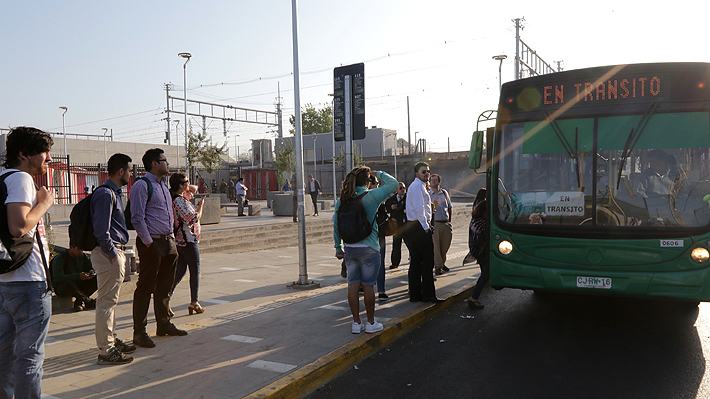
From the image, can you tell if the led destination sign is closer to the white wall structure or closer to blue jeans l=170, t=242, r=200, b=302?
blue jeans l=170, t=242, r=200, b=302

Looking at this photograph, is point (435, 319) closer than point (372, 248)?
No

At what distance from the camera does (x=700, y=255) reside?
5.15 meters

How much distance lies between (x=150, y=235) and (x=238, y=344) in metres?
1.37

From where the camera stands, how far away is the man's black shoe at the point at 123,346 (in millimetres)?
4660

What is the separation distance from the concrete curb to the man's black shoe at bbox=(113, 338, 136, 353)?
156cm

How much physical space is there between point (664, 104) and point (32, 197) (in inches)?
229

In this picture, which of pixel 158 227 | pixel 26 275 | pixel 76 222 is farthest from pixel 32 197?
pixel 158 227

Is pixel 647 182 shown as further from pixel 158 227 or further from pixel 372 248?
pixel 158 227

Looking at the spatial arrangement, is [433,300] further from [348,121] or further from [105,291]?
[105,291]

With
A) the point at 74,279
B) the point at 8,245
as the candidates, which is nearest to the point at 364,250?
the point at 8,245

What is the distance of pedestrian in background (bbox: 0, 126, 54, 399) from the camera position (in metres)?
2.94

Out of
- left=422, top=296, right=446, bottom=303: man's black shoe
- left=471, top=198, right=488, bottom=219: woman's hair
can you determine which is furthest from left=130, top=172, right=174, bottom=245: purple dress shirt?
left=471, top=198, right=488, bottom=219: woman's hair

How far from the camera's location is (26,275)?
3053 millimetres

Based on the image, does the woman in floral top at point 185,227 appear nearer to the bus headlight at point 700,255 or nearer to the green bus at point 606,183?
the green bus at point 606,183
